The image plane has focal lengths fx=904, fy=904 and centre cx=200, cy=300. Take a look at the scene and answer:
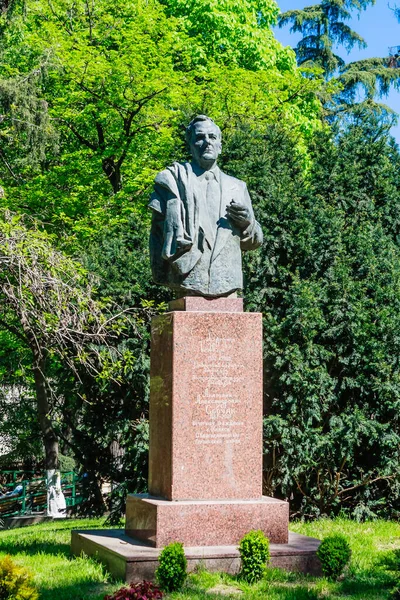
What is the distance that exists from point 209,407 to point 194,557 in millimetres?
1481

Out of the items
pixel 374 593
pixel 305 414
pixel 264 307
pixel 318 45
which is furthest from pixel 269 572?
pixel 318 45

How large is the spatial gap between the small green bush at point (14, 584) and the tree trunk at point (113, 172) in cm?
1629

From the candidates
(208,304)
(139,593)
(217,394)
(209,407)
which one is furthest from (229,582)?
(208,304)

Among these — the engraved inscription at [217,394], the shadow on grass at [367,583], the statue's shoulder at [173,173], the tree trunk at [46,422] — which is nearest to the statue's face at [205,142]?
the statue's shoulder at [173,173]

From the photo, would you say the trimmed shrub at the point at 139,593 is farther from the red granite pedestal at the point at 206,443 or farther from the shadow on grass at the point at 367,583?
the shadow on grass at the point at 367,583

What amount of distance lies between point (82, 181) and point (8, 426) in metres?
6.48

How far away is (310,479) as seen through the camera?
1327 centimetres

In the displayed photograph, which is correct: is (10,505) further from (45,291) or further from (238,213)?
(238,213)

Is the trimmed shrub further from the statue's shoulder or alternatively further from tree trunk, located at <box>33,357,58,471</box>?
tree trunk, located at <box>33,357,58,471</box>

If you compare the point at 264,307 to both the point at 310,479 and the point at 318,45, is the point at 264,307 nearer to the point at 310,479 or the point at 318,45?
the point at 310,479

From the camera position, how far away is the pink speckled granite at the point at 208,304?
8.95 metres

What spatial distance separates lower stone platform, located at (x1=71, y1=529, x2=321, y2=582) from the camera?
7.73 metres

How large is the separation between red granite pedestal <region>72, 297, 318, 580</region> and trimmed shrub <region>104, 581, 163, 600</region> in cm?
152

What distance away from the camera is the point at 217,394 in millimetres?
8734
